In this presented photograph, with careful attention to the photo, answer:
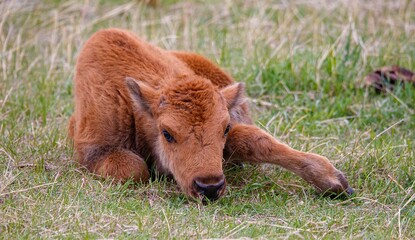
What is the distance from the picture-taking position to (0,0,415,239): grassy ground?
19.8 ft

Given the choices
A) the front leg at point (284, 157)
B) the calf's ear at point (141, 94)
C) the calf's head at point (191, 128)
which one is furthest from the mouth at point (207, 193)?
the calf's ear at point (141, 94)

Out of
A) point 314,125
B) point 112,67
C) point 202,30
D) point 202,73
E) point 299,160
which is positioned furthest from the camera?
point 202,30

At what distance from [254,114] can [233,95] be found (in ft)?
7.53

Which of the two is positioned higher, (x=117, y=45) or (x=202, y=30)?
(x=117, y=45)

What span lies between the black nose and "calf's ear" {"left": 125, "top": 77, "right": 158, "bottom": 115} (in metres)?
1.04

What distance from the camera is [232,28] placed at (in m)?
12.0

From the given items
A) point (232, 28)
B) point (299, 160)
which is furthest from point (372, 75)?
point (299, 160)

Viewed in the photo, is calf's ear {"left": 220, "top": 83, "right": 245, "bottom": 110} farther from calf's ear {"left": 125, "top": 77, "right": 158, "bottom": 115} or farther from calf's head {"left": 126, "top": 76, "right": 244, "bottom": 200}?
calf's ear {"left": 125, "top": 77, "right": 158, "bottom": 115}

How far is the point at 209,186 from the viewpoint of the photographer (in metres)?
6.18

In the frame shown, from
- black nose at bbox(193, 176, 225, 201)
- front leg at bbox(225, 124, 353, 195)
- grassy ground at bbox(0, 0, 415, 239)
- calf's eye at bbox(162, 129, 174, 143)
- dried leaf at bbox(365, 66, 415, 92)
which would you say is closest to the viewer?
grassy ground at bbox(0, 0, 415, 239)

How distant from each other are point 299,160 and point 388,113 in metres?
2.83

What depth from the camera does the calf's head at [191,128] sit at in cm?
625

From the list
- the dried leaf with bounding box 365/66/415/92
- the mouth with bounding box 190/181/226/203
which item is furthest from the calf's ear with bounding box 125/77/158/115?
the dried leaf with bounding box 365/66/415/92

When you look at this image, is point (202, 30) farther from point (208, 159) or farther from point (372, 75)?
point (208, 159)
